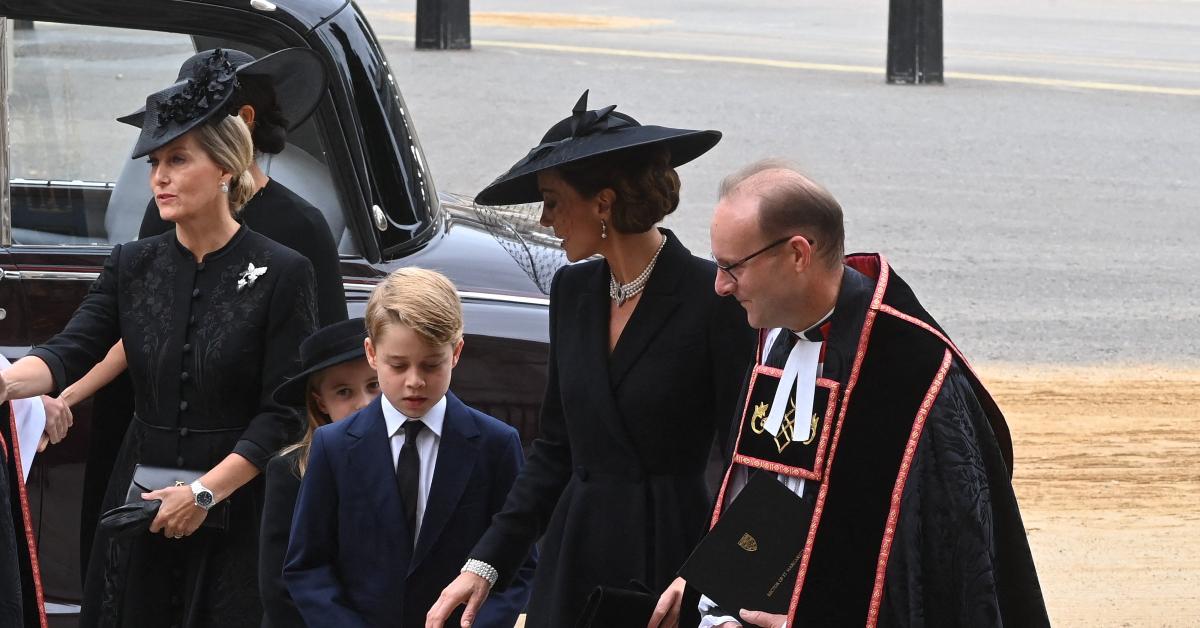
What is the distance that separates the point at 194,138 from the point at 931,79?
1387cm

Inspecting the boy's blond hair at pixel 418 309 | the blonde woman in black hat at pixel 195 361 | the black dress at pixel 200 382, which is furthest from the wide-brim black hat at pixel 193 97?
the boy's blond hair at pixel 418 309

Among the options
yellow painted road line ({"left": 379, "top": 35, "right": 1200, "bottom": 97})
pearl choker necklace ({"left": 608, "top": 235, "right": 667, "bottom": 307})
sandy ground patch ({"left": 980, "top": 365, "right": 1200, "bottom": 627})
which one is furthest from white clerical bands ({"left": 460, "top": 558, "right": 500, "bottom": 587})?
yellow painted road line ({"left": 379, "top": 35, "right": 1200, "bottom": 97})

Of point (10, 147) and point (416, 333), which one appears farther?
point (10, 147)

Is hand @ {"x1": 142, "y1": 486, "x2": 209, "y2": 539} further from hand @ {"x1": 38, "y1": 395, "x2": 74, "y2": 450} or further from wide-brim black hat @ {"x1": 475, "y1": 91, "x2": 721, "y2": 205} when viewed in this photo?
wide-brim black hat @ {"x1": 475, "y1": 91, "x2": 721, "y2": 205}

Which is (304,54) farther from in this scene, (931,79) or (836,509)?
(931,79)

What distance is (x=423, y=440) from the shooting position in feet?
12.0

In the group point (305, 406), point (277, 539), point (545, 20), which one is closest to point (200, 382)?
point (305, 406)

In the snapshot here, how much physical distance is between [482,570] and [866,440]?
97 cm

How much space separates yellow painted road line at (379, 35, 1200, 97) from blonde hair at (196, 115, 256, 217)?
1423cm

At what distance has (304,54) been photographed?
480 cm

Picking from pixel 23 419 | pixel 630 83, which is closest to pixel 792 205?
pixel 23 419

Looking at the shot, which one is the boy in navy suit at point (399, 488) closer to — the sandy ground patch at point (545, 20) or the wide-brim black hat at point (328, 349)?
the wide-brim black hat at point (328, 349)

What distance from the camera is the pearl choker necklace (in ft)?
11.5

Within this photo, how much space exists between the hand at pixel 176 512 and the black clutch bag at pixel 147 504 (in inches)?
0.6
